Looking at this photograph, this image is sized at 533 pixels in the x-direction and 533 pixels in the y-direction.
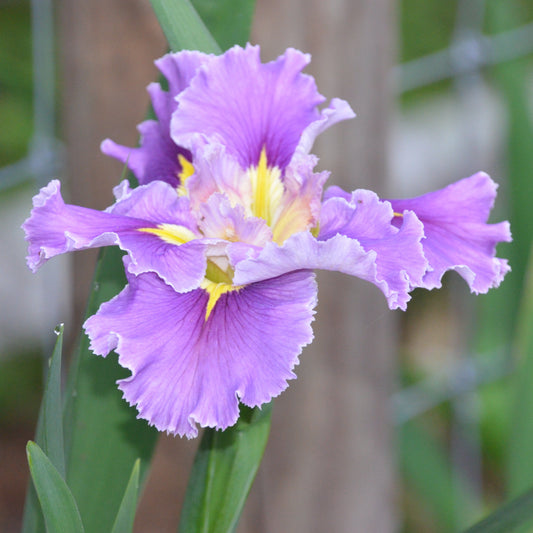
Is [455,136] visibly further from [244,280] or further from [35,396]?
[244,280]

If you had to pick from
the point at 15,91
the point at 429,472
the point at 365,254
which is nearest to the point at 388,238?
the point at 365,254

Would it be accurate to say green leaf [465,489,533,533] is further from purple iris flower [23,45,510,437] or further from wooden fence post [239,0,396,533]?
wooden fence post [239,0,396,533]

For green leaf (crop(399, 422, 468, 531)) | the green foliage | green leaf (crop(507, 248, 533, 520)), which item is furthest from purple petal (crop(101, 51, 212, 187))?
the green foliage

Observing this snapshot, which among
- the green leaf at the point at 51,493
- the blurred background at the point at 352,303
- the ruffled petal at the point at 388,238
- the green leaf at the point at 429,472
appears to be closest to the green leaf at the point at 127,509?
the green leaf at the point at 51,493

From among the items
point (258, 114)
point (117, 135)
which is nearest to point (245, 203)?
point (258, 114)

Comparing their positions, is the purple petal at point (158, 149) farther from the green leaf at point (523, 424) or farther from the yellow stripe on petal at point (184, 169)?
the green leaf at point (523, 424)
